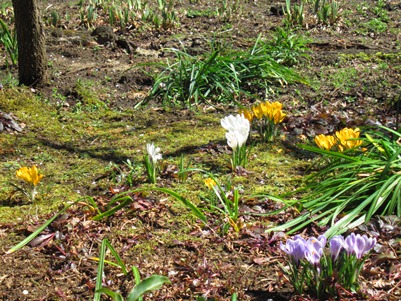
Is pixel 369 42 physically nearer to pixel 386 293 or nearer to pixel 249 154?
pixel 249 154

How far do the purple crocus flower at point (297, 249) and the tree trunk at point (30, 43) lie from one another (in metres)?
3.88

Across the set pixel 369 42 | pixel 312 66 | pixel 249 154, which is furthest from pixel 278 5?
pixel 249 154

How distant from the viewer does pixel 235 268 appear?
9.96 feet

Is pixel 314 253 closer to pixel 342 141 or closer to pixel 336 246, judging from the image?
pixel 336 246

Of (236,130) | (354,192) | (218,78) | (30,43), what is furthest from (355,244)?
(30,43)

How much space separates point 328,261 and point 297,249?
0.14 meters

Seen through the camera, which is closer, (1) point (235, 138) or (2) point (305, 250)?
(2) point (305, 250)

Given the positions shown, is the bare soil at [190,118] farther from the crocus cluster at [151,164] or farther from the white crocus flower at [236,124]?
the white crocus flower at [236,124]

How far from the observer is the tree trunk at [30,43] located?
221 inches

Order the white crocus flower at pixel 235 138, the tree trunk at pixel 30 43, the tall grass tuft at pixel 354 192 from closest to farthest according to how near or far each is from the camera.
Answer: the tall grass tuft at pixel 354 192 < the white crocus flower at pixel 235 138 < the tree trunk at pixel 30 43

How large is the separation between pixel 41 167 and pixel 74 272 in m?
1.59

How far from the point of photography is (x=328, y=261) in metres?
2.59

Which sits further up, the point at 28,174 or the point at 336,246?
the point at 336,246

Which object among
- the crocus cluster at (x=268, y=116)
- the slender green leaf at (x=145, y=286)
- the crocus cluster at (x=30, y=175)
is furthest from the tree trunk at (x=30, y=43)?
the slender green leaf at (x=145, y=286)
